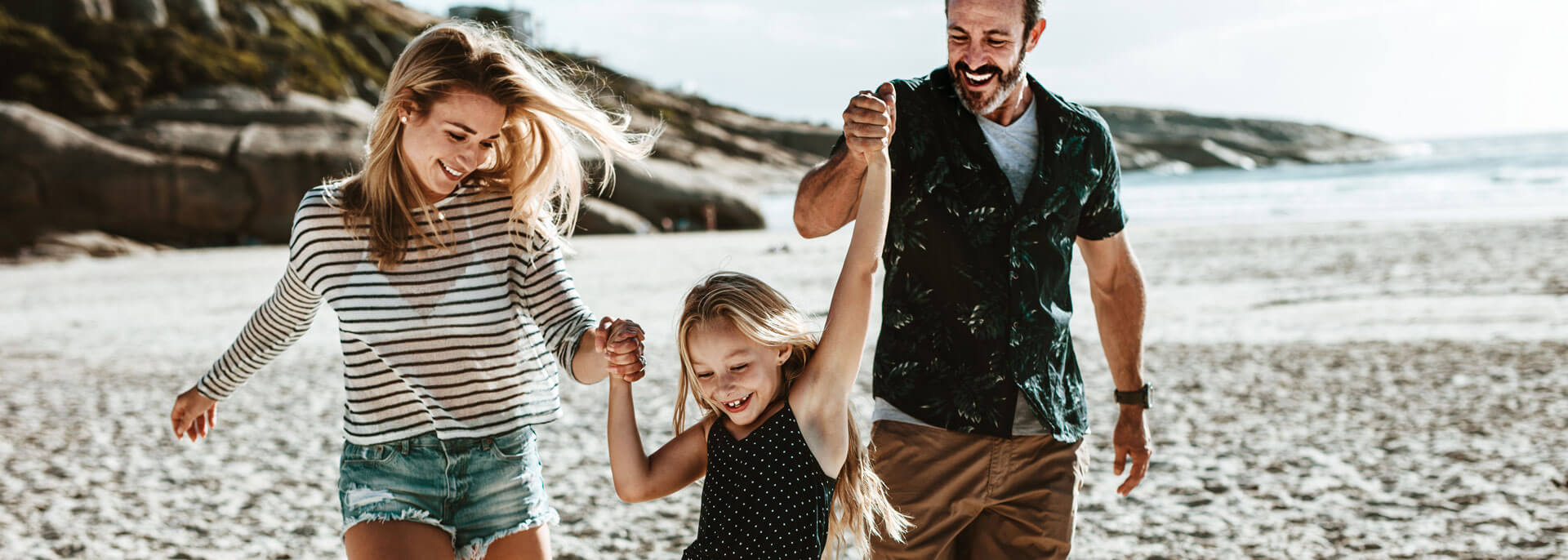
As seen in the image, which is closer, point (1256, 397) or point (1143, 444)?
point (1143, 444)

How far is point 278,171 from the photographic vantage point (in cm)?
2681

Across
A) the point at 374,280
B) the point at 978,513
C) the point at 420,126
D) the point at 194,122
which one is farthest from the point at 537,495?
the point at 194,122

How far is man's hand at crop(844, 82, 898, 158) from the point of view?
7.22ft

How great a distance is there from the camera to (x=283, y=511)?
6.14 metres

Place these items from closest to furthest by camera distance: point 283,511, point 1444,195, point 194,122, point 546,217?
Result: point 546,217 → point 283,511 → point 194,122 → point 1444,195

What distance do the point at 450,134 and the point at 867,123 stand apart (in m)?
0.90

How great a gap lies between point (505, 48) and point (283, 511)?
4.40 meters

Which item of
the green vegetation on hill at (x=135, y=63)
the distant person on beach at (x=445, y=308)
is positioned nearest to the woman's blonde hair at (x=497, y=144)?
the distant person on beach at (x=445, y=308)

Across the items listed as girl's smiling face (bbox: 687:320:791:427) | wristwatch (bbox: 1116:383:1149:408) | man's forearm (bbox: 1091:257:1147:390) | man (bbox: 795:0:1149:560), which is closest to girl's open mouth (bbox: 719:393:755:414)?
girl's smiling face (bbox: 687:320:791:427)

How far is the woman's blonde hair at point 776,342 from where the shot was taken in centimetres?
235

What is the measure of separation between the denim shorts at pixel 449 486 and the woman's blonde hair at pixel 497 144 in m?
0.40

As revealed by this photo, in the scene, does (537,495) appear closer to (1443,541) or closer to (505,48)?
(505,48)

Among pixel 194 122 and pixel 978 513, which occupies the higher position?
pixel 194 122

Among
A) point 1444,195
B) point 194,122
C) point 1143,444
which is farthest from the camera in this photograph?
point 1444,195
